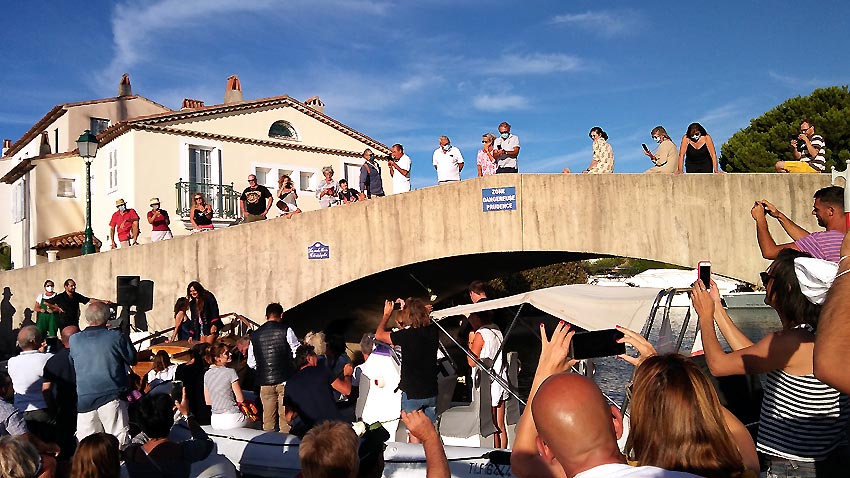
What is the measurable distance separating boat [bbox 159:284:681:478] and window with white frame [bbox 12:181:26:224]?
26.9 metres

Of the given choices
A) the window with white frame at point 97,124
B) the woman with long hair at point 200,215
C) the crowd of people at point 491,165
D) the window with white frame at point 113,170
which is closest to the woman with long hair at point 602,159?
the crowd of people at point 491,165

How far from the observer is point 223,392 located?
775 centimetres

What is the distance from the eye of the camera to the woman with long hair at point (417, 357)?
23.9ft

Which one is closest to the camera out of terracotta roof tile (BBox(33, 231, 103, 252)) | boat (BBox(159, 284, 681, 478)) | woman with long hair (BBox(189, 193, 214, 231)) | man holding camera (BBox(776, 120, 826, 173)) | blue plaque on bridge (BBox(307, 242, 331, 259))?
boat (BBox(159, 284, 681, 478))

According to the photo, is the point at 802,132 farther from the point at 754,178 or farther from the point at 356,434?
the point at 356,434

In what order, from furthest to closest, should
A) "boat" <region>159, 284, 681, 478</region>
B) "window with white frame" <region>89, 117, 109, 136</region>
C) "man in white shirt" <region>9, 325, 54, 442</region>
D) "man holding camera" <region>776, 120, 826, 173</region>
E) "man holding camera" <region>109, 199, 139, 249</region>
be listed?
1. "window with white frame" <region>89, 117, 109, 136</region>
2. "man holding camera" <region>109, 199, 139, 249</region>
3. "man holding camera" <region>776, 120, 826, 173</region>
4. "man in white shirt" <region>9, 325, 54, 442</region>
5. "boat" <region>159, 284, 681, 478</region>

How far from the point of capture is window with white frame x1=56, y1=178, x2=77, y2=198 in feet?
95.2

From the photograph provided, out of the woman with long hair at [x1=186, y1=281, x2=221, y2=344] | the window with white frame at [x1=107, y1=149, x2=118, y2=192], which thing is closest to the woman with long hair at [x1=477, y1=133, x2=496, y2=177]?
the woman with long hair at [x1=186, y1=281, x2=221, y2=344]

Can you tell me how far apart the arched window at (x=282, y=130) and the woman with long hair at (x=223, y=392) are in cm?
1998

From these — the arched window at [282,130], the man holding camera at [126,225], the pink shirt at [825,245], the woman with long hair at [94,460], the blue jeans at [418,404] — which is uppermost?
the arched window at [282,130]

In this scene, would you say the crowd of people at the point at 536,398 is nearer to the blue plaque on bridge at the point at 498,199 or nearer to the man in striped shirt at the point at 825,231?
the man in striped shirt at the point at 825,231

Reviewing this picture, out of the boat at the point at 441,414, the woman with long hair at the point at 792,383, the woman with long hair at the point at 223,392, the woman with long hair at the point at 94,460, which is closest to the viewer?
the woman with long hair at the point at 792,383

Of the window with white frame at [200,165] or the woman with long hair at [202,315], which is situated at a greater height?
the window with white frame at [200,165]

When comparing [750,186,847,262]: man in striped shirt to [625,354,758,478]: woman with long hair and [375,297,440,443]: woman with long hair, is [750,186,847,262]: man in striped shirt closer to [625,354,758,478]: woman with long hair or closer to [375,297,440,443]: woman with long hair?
[625,354,758,478]: woman with long hair
